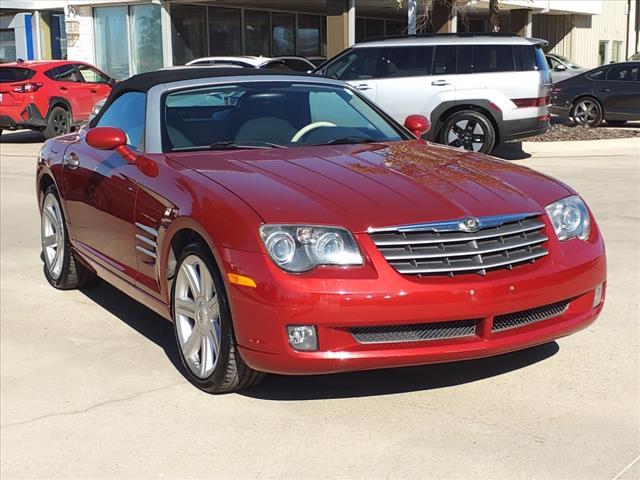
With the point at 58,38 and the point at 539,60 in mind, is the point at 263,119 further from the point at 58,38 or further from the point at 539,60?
the point at 58,38

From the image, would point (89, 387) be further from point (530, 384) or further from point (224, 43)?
point (224, 43)

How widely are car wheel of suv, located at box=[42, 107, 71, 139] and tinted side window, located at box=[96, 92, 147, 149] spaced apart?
40.7 feet

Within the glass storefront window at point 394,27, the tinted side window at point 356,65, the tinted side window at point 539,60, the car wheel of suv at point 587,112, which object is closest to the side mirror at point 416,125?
the tinted side window at point 539,60

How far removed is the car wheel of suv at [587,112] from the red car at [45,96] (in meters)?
10.2

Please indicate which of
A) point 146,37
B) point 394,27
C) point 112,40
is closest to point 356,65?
point 146,37

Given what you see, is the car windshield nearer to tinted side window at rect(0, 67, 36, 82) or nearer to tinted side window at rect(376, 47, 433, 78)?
tinted side window at rect(376, 47, 433, 78)

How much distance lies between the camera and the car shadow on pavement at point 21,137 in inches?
742

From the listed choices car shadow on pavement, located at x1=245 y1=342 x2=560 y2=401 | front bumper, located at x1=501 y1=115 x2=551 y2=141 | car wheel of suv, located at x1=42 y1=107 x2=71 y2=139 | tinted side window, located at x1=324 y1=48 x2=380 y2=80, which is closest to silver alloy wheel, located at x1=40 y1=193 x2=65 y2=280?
car shadow on pavement, located at x1=245 y1=342 x2=560 y2=401

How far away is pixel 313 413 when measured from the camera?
3.90 metres

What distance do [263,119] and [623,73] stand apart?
48.1 ft

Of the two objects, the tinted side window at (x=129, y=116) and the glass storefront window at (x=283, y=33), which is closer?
the tinted side window at (x=129, y=116)

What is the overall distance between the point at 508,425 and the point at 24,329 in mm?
3123

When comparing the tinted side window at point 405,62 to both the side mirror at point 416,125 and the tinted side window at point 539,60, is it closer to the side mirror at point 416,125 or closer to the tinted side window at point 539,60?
the tinted side window at point 539,60

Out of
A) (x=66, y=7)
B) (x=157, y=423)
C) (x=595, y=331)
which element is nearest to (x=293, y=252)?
(x=157, y=423)
